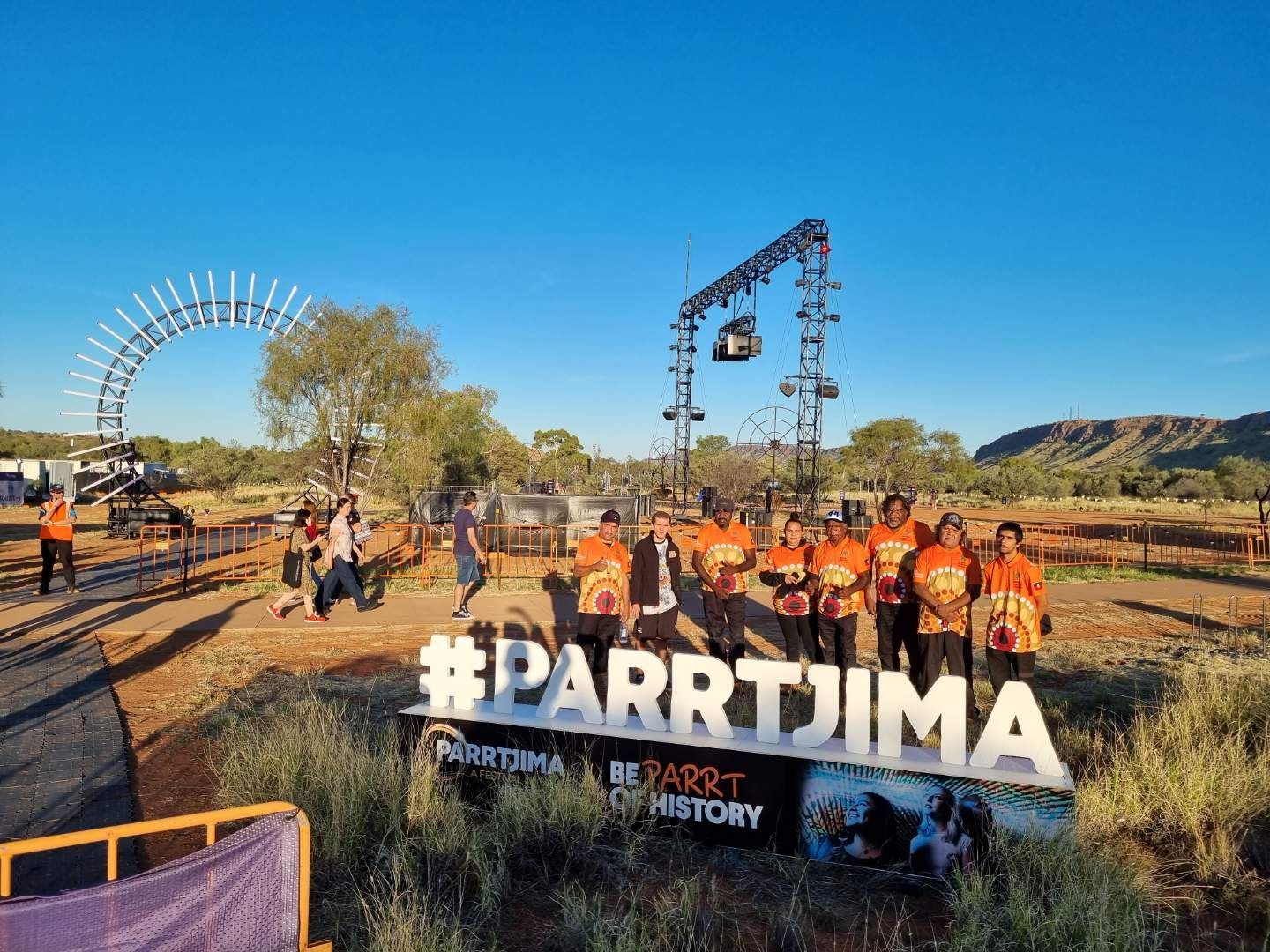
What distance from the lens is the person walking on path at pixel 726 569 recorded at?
6.93 meters

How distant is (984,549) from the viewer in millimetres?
19812

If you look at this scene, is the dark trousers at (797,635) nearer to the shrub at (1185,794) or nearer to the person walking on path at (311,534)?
the shrub at (1185,794)

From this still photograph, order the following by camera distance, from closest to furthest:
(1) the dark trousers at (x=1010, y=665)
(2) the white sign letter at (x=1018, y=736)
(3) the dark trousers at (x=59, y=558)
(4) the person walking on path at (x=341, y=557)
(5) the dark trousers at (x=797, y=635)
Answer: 1. (2) the white sign letter at (x=1018, y=736)
2. (1) the dark trousers at (x=1010, y=665)
3. (5) the dark trousers at (x=797, y=635)
4. (4) the person walking on path at (x=341, y=557)
5. (3) the dark trousers at (x=59, y=558)

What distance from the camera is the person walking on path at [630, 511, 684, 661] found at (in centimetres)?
670

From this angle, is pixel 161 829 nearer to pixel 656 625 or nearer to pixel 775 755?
pixel 775 755

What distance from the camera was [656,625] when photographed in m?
6.73

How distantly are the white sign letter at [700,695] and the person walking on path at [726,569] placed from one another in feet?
7.58

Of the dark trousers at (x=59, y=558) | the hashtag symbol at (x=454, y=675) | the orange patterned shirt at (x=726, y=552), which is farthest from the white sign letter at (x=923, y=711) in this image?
the dark trousers at (x=59, y=558)

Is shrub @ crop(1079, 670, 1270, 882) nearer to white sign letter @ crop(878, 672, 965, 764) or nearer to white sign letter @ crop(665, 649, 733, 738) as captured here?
white sign letter @ crop(878, 672, 965, 764)

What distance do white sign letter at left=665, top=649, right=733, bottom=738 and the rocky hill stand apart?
9739 cm

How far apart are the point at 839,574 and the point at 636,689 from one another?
2.61 meters

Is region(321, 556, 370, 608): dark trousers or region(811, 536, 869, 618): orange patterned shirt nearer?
region(811, 536, 869, 618): orange patterned shirt

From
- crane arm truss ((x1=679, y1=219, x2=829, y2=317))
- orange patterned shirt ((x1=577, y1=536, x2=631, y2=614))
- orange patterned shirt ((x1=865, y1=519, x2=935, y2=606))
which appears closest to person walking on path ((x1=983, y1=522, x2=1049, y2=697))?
orange patterned shirt ((x1=865, y1=519, x2=935, y2=606))

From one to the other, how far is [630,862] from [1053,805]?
2084mm
